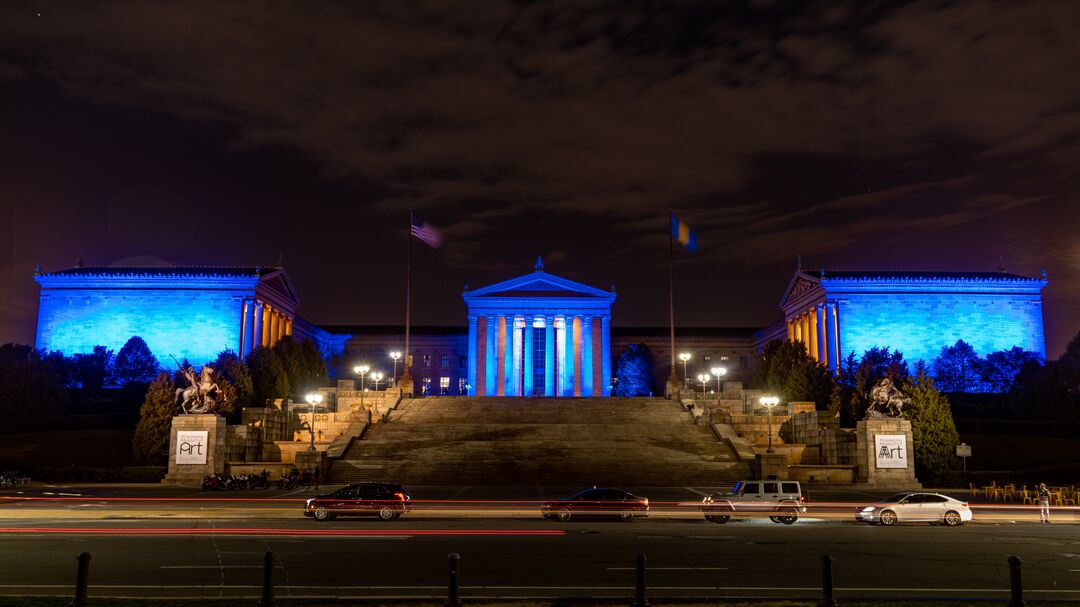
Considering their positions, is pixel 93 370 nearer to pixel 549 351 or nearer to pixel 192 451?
pixel 549 351

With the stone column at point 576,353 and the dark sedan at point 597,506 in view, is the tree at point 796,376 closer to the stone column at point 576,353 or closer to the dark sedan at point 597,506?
the stone column at point 576,353

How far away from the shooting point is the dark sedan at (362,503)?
30.7 meters

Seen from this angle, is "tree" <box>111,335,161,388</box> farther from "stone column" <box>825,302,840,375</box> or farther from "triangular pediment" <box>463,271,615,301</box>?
"stone column" <box>825,302,840,375</box>

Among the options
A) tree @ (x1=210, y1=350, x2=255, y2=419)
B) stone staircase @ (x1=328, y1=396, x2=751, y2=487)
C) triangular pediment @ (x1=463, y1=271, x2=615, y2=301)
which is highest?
triangular pediment @ (x1=463, y1=271, x2=615, y2=301)

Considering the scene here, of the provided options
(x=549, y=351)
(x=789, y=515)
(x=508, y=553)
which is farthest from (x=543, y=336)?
(x=508, y=553)

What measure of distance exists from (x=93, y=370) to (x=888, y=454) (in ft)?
300

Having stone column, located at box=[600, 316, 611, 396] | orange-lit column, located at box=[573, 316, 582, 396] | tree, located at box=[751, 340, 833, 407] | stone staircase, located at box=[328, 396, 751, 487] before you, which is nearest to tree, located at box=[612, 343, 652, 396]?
stone column, located at box=[600, 316, 611, 396]

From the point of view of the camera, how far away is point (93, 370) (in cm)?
10469

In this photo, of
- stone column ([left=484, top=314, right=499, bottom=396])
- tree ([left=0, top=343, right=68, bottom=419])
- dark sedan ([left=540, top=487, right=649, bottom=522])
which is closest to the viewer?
dark sedan ([left=540, top=487, right=649, bottom=522])

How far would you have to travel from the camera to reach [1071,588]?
54.2ft

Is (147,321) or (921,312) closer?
(147,321)

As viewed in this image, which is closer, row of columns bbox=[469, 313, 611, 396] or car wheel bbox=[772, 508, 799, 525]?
car wheel bbox=[772, 508, 799, 525]

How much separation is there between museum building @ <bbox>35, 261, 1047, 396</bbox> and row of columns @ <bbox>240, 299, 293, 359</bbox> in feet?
0.50

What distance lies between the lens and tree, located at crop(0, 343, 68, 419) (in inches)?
2608
